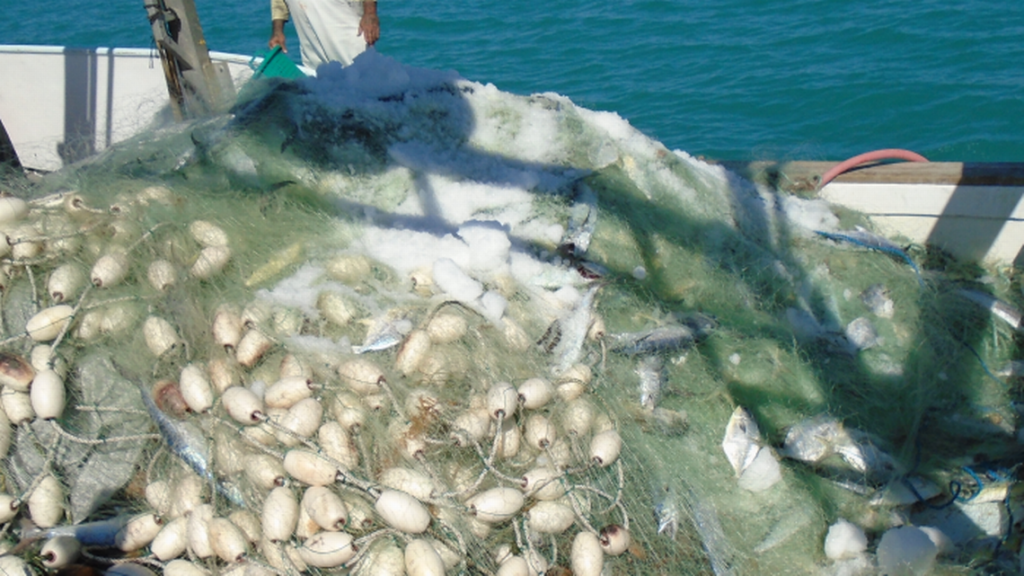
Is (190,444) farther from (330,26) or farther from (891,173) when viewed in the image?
(330,26)

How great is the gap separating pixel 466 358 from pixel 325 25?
431cm

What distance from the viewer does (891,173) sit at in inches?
171

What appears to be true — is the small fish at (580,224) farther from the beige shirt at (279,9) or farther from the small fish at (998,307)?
the beige shirt at (279,9)

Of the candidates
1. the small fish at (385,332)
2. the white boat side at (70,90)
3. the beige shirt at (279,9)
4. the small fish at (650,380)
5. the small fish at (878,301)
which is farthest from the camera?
the beige shirt at (279,9)

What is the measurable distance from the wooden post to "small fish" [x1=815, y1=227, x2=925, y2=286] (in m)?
3.50

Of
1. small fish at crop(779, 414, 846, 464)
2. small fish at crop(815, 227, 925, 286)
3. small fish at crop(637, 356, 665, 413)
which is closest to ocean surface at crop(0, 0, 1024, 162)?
small fish at crop(815, 227, 925, 286)

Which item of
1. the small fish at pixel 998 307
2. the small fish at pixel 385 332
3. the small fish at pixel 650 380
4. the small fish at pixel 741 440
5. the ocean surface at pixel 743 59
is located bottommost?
the ocean surface at pixel 743 59

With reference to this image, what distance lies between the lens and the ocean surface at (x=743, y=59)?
8.92m

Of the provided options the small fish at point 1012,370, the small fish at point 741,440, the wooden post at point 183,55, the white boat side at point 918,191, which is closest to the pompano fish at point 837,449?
the small fish at point 741,440

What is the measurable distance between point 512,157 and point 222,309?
5.43 ft

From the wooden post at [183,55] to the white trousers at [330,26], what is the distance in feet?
4.49

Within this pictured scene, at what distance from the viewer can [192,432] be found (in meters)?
2.48

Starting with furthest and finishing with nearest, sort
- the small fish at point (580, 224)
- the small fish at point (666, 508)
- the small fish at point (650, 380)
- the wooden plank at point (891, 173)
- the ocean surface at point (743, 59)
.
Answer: the ocean surface at point (743, 59) → the wooden plank at point (891, 173) → the small fish at point (580, 224) → the small fish at point (650, 380) → the small fish at point (666, 508)

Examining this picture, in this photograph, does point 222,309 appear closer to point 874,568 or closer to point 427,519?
point 427,519
